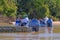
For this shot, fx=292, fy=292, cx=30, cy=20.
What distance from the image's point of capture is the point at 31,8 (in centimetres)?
4509

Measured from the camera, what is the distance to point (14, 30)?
835 inches

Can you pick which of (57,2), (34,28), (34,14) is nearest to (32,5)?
(34,14)

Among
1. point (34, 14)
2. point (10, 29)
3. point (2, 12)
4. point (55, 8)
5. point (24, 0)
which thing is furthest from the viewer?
point (55, 8)

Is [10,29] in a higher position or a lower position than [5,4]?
lower

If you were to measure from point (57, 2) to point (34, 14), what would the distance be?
6085 mm

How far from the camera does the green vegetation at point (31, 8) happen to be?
39469 millimetres

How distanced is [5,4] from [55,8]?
46.2 ft

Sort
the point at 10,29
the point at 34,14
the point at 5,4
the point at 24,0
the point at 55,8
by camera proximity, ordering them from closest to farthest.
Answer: the point at 10,29, the point at 5,4, the point at 34,14, the point at 24,0, the point at 55,8

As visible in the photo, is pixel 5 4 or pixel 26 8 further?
pixel 26 8

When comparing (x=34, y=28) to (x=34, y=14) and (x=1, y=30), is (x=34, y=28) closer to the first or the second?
(x=1, y=30)

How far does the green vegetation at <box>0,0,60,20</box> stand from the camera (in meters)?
39.5

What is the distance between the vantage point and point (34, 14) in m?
43.8

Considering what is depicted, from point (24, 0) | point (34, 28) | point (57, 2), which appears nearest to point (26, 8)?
point (24, 0)

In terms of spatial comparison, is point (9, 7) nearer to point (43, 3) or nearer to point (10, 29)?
point (43, 3)
